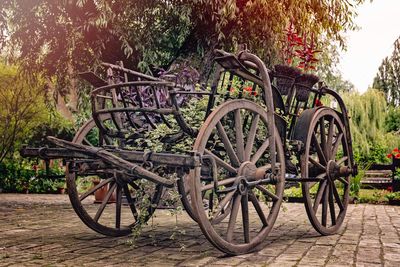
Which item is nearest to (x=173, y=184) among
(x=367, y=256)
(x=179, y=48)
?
(x=367, y=256)

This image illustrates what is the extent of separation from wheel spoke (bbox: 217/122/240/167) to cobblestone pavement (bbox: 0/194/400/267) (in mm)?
667

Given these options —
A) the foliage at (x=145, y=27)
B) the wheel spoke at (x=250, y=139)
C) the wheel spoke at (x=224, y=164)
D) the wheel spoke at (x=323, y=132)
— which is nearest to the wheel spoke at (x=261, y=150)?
the wheel spoke at (x=250, y=139)

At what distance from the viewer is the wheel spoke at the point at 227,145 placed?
3.91 meters

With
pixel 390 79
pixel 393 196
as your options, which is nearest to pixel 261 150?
pixel 393 196

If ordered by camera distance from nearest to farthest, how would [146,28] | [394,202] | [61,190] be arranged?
[146,28] → [394,202] → [61,190]

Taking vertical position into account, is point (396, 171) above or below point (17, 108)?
below

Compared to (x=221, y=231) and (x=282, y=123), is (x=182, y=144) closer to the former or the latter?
(x=282, y=123)

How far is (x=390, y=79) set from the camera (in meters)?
30.8

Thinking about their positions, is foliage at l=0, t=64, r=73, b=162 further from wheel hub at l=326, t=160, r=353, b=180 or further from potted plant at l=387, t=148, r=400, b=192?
wheel hub at l=326, t=160, r=353, b=180

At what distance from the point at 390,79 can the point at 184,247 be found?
96.7 ft

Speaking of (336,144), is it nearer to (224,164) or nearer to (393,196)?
(224,164)

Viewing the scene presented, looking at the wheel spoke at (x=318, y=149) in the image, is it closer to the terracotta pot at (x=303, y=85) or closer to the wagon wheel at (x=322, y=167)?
the wagon wheel at (x=322, y=167)

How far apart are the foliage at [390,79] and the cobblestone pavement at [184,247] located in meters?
25.8

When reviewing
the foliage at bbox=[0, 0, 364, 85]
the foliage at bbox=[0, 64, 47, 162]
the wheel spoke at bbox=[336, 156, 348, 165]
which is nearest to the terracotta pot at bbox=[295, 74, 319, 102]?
the wheel spoke at bbox=[336, 156, 348, 165]
